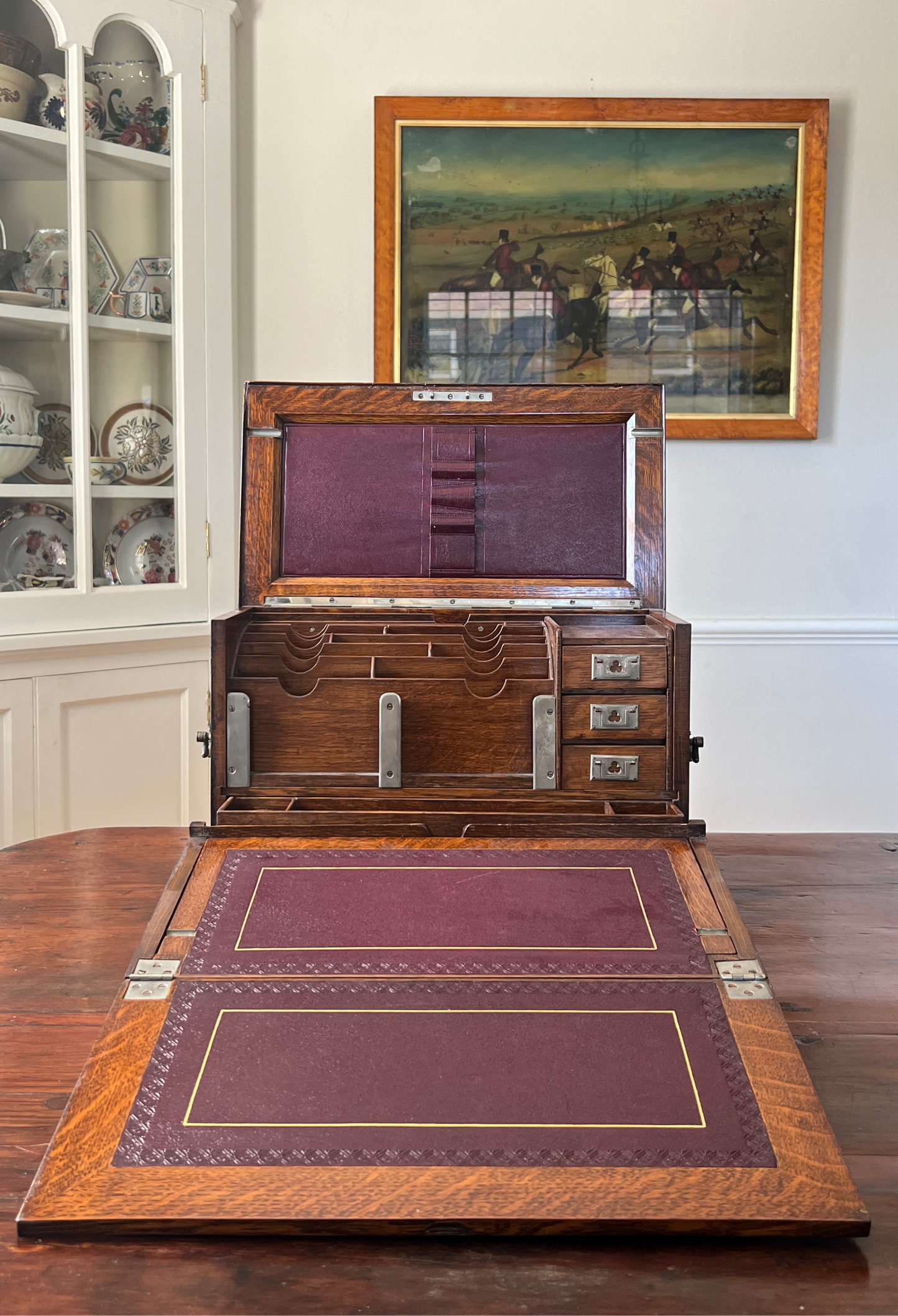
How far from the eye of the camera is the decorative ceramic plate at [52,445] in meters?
2.82

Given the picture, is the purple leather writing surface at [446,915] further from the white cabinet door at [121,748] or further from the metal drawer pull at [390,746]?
the white cabinet door at [121,748]

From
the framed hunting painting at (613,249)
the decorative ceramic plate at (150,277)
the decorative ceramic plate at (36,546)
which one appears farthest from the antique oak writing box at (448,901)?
the framed hunting painting at (613,249)

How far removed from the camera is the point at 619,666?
1.46 metres

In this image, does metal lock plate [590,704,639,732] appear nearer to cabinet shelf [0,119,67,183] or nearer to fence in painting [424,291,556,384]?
fence in painting [424,291,556,384]

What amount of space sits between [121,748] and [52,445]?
2.75 feet

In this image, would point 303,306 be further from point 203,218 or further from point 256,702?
point 256,702

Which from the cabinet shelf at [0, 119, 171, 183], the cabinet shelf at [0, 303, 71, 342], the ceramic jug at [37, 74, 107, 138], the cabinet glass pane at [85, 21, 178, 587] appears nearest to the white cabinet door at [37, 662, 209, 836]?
the cabinet glass pane at [85, 21, 178, 587]

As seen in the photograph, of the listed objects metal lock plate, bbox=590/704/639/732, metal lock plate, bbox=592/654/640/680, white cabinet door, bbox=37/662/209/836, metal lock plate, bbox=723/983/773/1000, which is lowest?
white cabinet door, bbox=37/662/209/836

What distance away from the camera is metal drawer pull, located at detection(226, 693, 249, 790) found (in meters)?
1.44

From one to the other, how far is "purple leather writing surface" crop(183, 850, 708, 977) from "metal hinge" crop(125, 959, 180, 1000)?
2 centimetres

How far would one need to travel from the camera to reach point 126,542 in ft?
9.73

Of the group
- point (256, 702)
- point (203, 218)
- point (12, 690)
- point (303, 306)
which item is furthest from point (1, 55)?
point (256, 702)

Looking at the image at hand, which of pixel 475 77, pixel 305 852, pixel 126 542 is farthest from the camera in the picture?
pixel 475 77

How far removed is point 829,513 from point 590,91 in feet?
4.92
